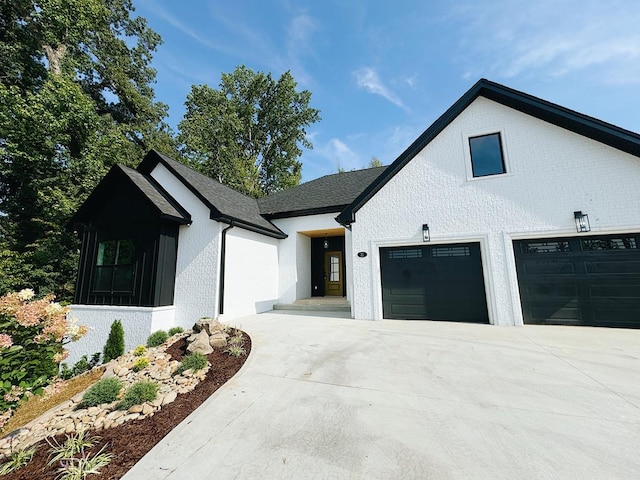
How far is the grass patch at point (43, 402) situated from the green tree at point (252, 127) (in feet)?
59.0

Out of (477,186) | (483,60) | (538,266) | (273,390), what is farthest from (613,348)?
(483,60)

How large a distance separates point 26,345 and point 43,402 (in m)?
2.74

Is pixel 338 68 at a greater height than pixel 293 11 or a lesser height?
lesser

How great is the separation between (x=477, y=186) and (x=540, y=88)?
473cm

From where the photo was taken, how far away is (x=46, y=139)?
12680 millimetres

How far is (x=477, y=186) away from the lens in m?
7.27

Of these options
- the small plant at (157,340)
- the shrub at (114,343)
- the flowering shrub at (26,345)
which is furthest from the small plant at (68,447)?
the shrub at (114,343)

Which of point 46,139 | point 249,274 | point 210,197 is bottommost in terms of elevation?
point 249,274

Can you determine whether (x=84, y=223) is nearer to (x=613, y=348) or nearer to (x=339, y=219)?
(x=339, y=219)

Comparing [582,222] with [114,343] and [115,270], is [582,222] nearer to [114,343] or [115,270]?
Answer: [114,343]

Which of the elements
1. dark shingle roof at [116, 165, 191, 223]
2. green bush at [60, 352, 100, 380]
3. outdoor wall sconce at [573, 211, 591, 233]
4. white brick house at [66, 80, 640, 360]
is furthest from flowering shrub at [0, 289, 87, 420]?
outdoor wall sconce at [573, 211, 591, 233]

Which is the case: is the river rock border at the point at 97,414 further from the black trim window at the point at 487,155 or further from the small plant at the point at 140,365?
the black trim window at the point at 487,155

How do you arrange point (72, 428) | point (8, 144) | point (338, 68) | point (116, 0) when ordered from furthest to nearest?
1. point (116, 0)
2. point (338, 68)
3. point (8, 144)
4. point (72, 428)

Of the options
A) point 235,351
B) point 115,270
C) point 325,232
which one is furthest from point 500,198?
point 115,270
